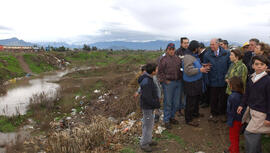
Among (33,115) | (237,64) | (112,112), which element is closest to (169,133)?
(237,64)

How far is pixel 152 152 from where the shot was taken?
357 cm

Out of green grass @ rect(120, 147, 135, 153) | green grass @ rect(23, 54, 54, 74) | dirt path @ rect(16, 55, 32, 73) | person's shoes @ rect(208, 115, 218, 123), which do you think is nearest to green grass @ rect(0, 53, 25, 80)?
dirt path @ rect(16, 55, 32, 73)

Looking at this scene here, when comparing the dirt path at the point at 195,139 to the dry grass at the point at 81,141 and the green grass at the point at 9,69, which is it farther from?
the green grass at the point at 9,69

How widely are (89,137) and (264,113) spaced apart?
3.09 metres

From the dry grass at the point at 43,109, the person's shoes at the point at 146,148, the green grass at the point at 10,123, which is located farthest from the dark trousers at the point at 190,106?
the green grass at the point at 10,123

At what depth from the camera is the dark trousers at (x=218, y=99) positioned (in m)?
4.25

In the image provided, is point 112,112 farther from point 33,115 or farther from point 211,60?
point 211,60

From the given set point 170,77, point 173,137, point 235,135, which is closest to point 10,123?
point 173,137

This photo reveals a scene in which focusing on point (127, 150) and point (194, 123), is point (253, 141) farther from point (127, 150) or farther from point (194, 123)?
point (127, 150)

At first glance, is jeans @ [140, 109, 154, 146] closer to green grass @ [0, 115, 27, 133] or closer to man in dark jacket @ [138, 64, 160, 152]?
man in dark jacket @ [138, 64, 160, 152]

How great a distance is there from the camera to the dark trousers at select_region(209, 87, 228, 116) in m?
4.25

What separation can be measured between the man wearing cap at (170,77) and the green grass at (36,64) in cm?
2525

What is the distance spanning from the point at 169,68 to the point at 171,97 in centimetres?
68

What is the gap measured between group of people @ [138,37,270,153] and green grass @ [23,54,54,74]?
999 inches
